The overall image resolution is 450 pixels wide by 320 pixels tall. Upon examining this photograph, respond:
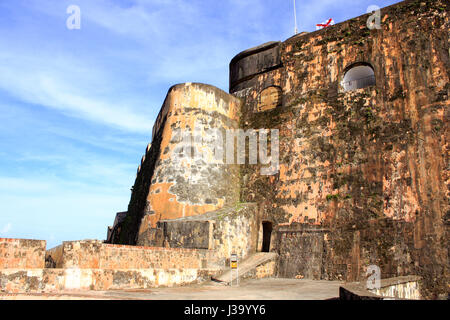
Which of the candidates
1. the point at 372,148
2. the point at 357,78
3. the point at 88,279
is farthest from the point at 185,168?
the point at 88,279

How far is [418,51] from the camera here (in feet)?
36.9

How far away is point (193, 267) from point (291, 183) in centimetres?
460

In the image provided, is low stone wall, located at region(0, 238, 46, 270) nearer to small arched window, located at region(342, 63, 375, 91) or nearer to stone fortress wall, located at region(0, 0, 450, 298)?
stone fortress wall, located at region(0, 0, 450, 298)

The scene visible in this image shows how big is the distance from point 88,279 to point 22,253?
125 cm

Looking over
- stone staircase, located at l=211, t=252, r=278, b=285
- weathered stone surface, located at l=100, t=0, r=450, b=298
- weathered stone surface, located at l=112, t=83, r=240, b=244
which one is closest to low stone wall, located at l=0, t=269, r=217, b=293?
stone staircase, located at l=211, t=252, r=278, b=285

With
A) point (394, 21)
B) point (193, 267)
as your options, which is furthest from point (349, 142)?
point (193, 267)

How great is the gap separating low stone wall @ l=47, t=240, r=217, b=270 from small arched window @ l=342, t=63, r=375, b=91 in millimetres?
7088

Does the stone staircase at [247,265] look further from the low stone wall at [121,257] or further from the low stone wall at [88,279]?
the low stone wall at [88,279]

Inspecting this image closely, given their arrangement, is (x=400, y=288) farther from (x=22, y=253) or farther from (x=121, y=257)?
(x=22, y=253)

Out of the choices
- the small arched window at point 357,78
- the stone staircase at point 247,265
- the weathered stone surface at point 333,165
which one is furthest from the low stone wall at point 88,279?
the small arched window at point 357,78

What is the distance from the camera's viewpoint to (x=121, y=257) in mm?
7918

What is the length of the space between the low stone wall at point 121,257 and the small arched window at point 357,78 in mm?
7088

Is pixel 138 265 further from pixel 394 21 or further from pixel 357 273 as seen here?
pixel 394 21

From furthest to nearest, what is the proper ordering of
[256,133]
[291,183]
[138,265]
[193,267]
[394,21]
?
[256,133], [291,183], [394,21], [193,267], [138,265]
